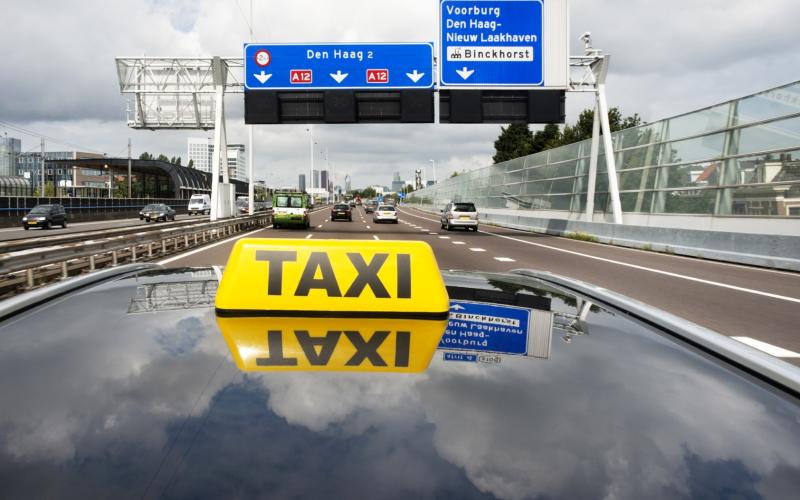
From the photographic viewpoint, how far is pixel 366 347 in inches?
71.1

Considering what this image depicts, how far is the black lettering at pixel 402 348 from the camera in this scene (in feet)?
5.56

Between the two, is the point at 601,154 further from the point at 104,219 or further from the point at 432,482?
the point at 104,219

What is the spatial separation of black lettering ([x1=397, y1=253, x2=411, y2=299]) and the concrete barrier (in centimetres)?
1540

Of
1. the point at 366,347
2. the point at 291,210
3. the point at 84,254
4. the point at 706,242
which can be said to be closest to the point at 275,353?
the point at 366,347

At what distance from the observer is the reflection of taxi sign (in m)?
1.84

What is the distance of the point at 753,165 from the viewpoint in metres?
18.1

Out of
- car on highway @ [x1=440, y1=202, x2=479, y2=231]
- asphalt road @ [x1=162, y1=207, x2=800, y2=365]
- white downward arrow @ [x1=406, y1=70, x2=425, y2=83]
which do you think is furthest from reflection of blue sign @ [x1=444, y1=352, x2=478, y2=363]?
car on highway @ [x1=440, y1=202, x2=479, y2=231]

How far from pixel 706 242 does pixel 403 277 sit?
60.1 feet

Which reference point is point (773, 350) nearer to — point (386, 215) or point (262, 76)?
point (262, 76)

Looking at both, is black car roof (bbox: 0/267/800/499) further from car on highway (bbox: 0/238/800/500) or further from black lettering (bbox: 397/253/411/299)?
black lettering (bbox: 397/253/411/299)

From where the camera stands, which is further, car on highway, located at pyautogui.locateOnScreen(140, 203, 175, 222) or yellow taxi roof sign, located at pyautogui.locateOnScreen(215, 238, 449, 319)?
car on highway, located at pyautogui.locateOnScreen(140, 203, 175, 222)

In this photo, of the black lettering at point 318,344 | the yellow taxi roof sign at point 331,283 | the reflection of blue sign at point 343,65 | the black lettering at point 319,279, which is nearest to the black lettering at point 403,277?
the yellow taxi roof sign at point 331,283

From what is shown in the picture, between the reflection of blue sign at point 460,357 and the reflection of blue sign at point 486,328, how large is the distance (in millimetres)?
61

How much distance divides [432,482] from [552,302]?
184 cm
